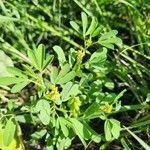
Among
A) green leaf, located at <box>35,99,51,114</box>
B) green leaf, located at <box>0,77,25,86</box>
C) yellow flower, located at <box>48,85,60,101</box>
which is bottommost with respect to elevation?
green leaf, located at <box>35,99,51,114</box>

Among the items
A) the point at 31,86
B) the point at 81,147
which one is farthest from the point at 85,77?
the point at 31,86

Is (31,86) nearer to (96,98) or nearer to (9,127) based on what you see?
(96,98)

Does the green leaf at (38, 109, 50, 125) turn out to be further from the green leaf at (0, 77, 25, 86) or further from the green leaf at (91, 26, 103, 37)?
the green leaf at (91, 26, 103, 37)

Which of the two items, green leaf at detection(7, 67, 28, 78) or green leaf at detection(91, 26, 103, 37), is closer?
green leaf at detection(7, 67, 28, 78)

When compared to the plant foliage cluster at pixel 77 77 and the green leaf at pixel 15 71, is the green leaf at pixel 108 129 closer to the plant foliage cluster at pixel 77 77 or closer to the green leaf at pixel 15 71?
the plant foliage cluster at pixel 77 77

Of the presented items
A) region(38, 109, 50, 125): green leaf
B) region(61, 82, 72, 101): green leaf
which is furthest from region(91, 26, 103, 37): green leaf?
region(38, 109, 50, 125): green leaf

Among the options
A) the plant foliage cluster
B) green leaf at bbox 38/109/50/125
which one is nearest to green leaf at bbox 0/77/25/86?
the plant foliage cluster

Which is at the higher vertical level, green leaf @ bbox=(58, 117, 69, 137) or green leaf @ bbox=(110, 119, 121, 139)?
green leaf @ bbox=(58, 117, 69, 137)

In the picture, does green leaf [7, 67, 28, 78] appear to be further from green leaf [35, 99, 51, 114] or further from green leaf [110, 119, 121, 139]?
green leaf [110, 119, 121, 139]
